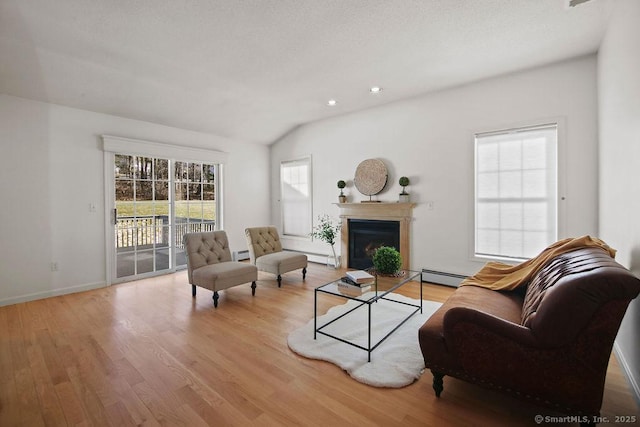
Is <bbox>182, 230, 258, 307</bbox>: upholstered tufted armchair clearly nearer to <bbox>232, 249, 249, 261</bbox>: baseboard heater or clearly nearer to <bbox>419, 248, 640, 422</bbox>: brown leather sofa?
<bbox>232, 249, 249, 261</bbox>: baseboard heater

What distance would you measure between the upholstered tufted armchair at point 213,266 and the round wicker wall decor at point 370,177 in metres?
2.29

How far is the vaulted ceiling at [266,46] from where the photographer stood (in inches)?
99.7

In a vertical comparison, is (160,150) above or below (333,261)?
above

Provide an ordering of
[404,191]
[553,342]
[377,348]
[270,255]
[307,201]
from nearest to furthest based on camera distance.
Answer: [553,342] → [377,348] → [270,255] → [404,191] → [307,201]

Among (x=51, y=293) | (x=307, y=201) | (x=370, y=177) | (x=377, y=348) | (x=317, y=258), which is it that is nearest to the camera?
(x=377, y=348)

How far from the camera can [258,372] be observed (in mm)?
2209

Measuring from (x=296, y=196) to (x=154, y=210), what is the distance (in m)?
2.60

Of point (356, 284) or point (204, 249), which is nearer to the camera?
point (356, 284)

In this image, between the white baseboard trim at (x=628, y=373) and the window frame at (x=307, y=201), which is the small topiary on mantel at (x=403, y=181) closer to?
the window frame at (x=307, y=201)

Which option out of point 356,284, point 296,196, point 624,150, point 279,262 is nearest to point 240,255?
Result: point 296,196

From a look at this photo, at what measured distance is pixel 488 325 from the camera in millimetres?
1686

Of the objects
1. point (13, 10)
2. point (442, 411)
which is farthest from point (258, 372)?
point (13, 10)

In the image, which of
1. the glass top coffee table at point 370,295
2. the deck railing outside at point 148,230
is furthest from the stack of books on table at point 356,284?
the deck railing outside at point 148,230

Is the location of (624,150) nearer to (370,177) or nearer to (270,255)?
(370,177)
